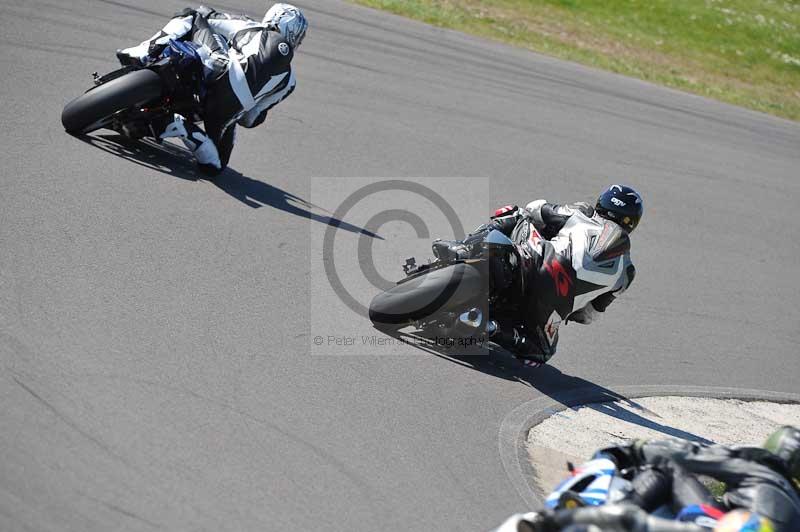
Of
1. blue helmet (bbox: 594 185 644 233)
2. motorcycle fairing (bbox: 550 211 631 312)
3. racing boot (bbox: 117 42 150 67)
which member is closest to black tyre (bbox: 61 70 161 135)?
racing boot (bbox: 117 42 150 67)

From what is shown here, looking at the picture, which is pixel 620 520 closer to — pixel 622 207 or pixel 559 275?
pixel 559 275

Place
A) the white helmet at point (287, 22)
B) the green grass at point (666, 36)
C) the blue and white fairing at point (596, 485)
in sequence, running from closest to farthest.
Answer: the blue and white fairing at point (596, 485), the white helmet at point (287, 22), the green grass at point (666, 36)

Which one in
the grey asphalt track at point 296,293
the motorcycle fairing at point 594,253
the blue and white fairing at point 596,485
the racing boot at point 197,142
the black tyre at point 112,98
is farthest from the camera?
the racing boot at point 197,142

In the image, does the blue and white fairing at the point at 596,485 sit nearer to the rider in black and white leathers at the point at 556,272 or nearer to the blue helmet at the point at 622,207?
the rider in black and white leathers at the point at 556,272

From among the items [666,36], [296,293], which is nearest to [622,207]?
[296,293]

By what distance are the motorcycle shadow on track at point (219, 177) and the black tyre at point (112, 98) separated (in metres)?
0.27

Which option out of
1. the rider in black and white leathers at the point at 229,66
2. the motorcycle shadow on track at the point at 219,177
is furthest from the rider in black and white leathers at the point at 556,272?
the rider in black and white leathers at the point at 229,66

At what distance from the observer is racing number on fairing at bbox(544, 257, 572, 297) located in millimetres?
7281

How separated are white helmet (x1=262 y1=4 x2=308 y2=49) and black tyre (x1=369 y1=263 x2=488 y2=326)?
11.1 feet

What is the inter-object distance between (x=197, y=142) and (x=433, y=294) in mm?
3432

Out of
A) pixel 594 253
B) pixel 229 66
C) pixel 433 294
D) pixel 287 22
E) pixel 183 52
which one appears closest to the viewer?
pixel 433 294

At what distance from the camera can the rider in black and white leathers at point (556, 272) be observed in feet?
23.7

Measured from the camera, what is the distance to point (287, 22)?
944cm

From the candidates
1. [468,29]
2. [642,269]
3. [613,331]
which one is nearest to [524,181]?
[642,269]
